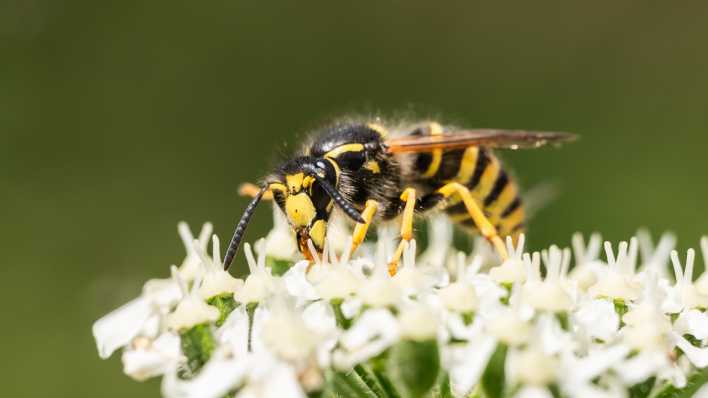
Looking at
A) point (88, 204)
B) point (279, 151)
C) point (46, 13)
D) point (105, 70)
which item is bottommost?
point (279, 151)

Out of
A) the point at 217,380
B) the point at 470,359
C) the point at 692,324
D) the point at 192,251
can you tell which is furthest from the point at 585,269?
the point at 217,380

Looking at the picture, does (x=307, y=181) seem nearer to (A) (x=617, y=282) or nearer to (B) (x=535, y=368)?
(A) (x=617, y=282)

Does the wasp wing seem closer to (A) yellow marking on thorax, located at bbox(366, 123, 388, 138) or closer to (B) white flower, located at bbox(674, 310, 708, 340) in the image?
(A) yellow marking on thorax, located at bbox(366, 123, 388, 138)

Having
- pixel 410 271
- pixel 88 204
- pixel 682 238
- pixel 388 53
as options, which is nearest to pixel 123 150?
pixel 88 204

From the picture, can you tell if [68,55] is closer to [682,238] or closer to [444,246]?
[682,238]

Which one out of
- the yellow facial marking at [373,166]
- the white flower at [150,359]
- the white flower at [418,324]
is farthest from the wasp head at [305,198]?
the white flower at [418,324]

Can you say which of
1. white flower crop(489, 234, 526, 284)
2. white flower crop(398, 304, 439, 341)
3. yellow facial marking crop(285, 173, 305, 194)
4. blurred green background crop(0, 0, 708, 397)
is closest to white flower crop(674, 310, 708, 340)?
white flower crop(489, 234, 526, 284)

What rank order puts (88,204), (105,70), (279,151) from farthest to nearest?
(105,70) < (88,204) < (279,151)
